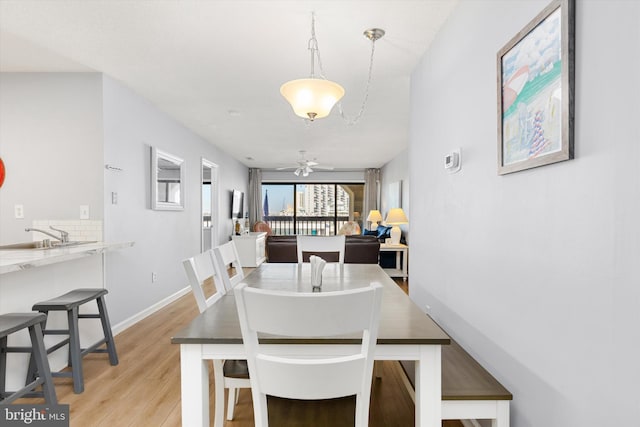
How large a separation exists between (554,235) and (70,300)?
9.10 feet

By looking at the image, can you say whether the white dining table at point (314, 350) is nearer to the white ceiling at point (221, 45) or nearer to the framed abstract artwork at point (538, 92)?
the framed abstract artwork at point (538, 92)

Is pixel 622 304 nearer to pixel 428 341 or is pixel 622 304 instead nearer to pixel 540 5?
pixel 428 341

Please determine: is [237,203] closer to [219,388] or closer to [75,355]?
[75,355]

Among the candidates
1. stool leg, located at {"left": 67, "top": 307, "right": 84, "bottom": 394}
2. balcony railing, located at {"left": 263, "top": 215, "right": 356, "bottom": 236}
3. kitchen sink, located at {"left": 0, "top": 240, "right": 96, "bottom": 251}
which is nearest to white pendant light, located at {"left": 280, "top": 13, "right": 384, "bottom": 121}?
stool leg, located at {"left": 67, "top": 307, "right": 84, "bottom": 394}

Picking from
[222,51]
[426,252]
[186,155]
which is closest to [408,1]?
[222,51]

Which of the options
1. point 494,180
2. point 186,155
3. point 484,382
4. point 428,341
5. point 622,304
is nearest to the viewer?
point 622,304

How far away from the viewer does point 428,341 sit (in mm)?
1239

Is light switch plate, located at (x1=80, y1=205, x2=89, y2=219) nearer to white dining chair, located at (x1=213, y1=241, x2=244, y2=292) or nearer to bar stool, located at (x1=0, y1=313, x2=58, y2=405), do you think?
A: bar stool, located at (x1=0, y1=313, x2=58, y2=405)

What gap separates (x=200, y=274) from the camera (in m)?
1.81

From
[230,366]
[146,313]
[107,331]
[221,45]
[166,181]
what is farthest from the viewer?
[166,181]

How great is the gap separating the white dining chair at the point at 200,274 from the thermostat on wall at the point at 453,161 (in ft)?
4.87

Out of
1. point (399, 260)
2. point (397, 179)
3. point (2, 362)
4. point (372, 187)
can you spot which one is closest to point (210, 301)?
point (2, 362)

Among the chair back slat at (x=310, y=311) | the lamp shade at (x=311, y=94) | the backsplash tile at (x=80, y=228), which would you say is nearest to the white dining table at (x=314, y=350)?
the chair back slat at (x=310, y=311)

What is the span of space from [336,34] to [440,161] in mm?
1131
